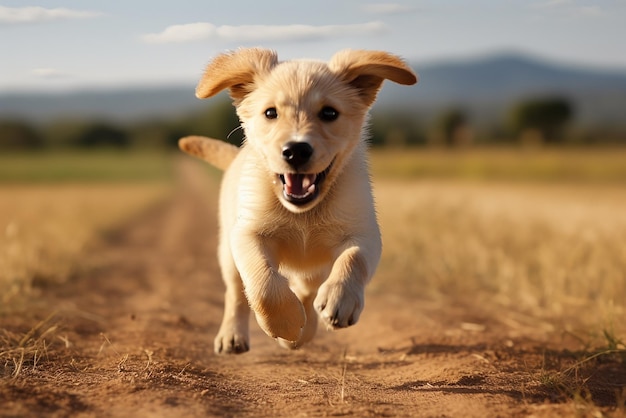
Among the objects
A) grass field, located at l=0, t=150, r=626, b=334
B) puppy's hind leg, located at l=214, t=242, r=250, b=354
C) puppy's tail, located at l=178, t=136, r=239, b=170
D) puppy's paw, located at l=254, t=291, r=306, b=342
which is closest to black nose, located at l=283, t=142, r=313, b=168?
puppy's paw, located at l=254, t=291, r=306, b=342

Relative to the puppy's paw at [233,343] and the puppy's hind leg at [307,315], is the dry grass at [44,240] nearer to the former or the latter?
the puppy's paw at [233,343]

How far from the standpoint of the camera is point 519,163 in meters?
39.8

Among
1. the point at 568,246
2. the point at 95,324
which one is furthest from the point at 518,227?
the point at 95,324

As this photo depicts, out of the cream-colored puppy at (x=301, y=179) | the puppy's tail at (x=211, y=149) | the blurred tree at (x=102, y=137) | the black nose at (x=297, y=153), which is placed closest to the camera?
the black nose at (x=297, y=153)

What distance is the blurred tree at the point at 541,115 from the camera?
67688mm

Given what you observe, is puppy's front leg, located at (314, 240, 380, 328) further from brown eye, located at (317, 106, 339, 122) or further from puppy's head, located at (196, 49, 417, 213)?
brown eye, located at (317, 106, 339, 122)

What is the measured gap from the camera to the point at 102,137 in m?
79.4

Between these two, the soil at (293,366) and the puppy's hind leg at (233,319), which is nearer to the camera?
the soil at (293,366)

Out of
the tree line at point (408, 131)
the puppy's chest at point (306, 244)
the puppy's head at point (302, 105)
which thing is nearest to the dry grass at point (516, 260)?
the puppy's chest at point (306, 244)

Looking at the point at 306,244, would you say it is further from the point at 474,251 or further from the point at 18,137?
the point at 18,137

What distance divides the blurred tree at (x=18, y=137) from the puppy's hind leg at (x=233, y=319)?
2782 inches

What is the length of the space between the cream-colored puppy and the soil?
48 cm

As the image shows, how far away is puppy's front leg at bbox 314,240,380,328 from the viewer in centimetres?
388

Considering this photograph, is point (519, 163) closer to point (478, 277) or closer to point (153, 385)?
point (478, 277)
